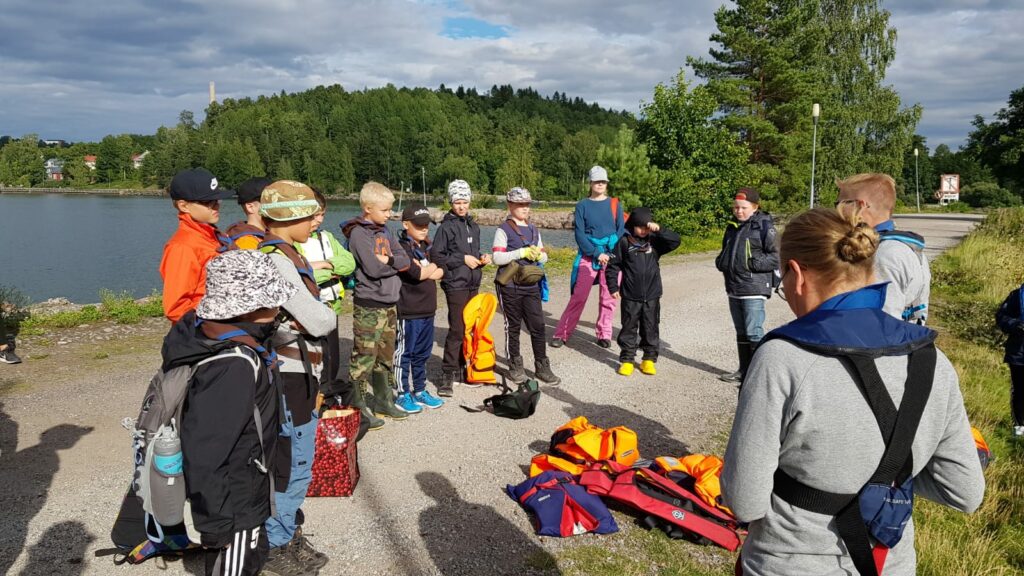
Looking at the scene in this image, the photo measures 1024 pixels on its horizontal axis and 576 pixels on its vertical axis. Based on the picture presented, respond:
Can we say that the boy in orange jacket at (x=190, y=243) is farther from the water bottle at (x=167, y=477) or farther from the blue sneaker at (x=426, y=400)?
the blue sneaker at (x=426, y=400)

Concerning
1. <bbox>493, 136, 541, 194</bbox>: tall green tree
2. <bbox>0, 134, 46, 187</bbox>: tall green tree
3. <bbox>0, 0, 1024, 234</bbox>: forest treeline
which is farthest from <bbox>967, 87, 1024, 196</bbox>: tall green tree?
<bbox>0, 134, 46, 187</bbox>: tall green tree

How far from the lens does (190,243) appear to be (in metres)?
3.78

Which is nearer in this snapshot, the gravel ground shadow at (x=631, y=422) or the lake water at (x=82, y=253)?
the gravel ground shadow at (x=631, y=422)

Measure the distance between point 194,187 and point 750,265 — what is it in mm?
4959

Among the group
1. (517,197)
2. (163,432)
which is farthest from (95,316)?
(163,432)

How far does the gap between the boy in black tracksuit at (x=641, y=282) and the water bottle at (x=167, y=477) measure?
5.32m

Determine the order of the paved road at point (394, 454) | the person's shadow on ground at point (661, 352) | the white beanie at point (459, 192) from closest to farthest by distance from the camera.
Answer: the paved road at point (394, 454), the white beanie at point (459, 192), the person's shadow on ground at point (661, 352)

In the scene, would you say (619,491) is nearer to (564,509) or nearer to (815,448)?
(564,509)

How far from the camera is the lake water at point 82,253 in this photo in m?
20.3

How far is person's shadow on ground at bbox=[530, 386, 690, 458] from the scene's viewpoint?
514 cm

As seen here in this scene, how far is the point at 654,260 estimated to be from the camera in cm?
709

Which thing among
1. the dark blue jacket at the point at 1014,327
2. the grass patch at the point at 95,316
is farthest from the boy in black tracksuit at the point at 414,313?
the grass patch at the point at 95,316

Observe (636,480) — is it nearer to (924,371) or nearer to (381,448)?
(381,448)

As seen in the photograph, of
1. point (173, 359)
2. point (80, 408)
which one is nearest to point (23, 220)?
point (80, 408)
